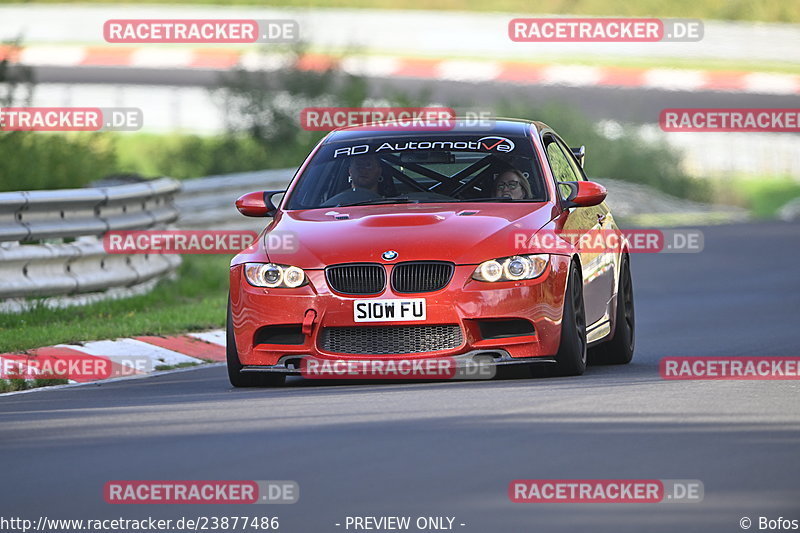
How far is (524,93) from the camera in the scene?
35844mm

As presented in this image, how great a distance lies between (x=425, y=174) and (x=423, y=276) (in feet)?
4.47

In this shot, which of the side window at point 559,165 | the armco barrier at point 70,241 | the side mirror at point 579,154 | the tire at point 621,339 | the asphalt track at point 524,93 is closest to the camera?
→ the side window at point 559,165

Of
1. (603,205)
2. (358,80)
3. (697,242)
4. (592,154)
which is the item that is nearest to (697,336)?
(603,205)

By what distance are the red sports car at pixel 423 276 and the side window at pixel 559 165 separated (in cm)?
32

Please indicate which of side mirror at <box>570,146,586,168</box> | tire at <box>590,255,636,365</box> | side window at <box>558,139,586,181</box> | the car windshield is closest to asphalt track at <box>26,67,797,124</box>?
side mirror at <box>570,146,586,168</box>

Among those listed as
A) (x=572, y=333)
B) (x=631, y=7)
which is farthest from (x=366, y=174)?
(x=631, y=7)

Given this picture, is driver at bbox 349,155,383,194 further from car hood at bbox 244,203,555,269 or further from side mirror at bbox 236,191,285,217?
side mirror at bbox 236,191,285,217

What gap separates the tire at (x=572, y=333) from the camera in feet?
33.7

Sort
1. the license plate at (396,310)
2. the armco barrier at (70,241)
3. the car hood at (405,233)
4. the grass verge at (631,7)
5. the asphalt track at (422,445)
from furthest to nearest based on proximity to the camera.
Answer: the grass verge at (631,7), the armco barrier at (70,241), the car hood at (405,233), the license plate at (396,310), the asphalt track at (422,445)

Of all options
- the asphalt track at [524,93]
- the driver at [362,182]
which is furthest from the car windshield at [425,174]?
the asphalt track at [524,93]

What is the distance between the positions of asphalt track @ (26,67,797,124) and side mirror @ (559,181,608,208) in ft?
75.1

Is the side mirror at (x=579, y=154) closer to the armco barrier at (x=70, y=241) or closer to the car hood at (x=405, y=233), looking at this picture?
the car hood at (x=405, y=233)

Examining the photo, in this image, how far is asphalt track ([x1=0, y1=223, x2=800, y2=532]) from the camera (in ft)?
21.1

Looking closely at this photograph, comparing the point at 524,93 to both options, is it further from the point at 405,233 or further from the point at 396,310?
the point at 396,310
